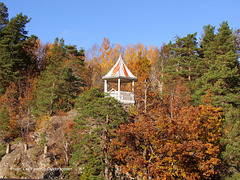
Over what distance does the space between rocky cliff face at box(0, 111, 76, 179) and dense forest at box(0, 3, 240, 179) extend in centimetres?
21

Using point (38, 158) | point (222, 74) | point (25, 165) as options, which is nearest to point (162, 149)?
point (38, 158)

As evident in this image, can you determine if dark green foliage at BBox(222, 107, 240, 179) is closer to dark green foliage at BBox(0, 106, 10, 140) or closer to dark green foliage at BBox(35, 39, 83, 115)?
dark green foliage at BBox(35, 39, 83, 115)

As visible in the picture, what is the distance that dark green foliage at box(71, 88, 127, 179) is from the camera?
14220 mm

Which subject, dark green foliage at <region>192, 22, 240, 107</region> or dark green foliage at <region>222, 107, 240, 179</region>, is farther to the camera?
dark green foliage at <region>192, 22, 240, 107</region>

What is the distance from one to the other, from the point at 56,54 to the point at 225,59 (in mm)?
15975

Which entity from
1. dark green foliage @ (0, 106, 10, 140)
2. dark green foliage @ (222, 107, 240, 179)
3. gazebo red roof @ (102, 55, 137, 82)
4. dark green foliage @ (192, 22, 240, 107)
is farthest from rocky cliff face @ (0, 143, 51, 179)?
dark green foliage @ (192, 22, 240, 107)

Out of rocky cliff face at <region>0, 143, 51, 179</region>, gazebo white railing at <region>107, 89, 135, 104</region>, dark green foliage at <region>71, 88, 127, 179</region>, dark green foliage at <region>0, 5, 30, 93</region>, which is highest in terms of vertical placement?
dark green foliage at <region>0, 5, 30, 93</region>

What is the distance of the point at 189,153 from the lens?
13.8 meters

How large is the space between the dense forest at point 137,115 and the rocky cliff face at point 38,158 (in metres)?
0.21

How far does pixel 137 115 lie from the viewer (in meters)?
15.9

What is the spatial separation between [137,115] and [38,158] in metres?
6.98

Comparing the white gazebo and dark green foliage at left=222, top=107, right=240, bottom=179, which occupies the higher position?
the white gazebo

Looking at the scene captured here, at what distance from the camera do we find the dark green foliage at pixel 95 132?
46.7ft

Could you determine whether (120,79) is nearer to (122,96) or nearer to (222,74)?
(122,96)
